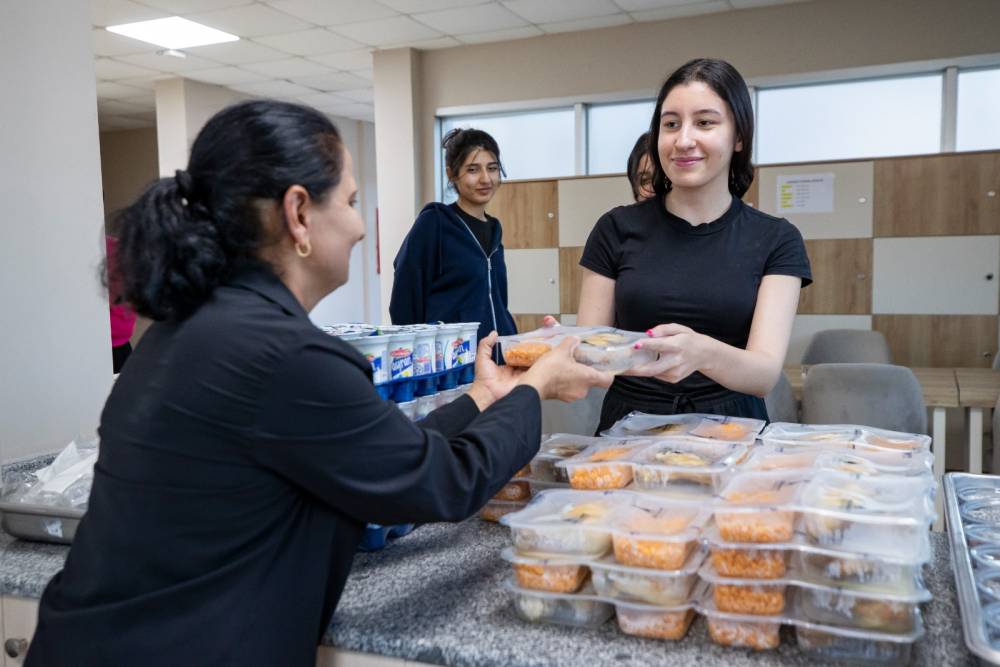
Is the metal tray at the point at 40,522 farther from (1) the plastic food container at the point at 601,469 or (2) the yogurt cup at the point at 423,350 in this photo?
(1) the plastic food container at the point at 601,469

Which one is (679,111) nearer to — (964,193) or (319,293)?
(319,293)

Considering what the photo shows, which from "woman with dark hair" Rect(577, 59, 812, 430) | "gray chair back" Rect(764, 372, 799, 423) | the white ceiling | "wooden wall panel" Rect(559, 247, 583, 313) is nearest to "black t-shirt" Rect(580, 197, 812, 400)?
"woman with dark hair" Rect(577, 59, 812, 430)

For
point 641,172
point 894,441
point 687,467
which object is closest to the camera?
point 687,467

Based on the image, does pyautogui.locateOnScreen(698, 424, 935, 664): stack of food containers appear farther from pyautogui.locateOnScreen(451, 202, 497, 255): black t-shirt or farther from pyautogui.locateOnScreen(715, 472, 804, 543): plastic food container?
pyautogui.locateOnScreen(451, 202, 497, 255): black t-shirt

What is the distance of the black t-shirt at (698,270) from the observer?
1.53 m

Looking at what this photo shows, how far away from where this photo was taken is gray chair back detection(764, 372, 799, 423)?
3.19 meters

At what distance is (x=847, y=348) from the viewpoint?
13.9ft

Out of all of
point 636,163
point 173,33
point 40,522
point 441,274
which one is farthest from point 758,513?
point 173,33

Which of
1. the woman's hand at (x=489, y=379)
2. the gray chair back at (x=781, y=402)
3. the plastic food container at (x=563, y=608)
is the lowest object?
the gray chair back at (x=781, y=402)

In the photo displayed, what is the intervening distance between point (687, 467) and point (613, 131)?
526cm

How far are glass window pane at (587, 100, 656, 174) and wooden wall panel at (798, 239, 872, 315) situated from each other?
1.95m

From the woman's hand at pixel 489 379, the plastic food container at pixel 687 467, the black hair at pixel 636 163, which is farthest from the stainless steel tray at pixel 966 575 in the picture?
the black hair at pixel 636 163

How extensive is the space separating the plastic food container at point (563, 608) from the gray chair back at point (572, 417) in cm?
173

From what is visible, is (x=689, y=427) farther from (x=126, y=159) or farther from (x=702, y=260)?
(x=126, y=159)
